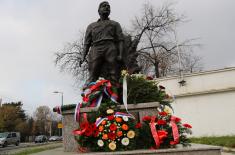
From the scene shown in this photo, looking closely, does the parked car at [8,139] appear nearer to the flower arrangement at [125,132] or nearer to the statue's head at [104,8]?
the statue's head at [104,8]

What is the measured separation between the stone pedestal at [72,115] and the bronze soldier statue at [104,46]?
3.27 ft

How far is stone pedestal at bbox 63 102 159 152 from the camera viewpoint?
523 centimetres

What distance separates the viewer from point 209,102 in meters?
18.1

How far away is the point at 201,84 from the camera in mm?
18406

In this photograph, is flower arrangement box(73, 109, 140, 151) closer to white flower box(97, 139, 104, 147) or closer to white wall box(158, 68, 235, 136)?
white flower box(97, 139, 104, 147)

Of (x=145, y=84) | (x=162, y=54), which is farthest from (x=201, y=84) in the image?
(x=145, y=84)

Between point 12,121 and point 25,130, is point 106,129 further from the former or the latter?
point 25,130

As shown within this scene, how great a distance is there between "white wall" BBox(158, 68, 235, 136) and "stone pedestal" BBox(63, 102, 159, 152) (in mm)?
13907

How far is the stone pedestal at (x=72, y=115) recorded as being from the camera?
17.1 feet

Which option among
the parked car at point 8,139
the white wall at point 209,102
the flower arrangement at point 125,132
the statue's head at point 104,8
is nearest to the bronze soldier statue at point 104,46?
the statue's head at point 104,8

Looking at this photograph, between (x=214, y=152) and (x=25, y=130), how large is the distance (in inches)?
2423

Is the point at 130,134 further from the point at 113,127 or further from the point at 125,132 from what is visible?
the point at 113,127

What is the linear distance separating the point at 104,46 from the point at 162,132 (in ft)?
8.57

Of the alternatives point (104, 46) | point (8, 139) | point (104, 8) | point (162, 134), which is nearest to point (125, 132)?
point (162, 134)
